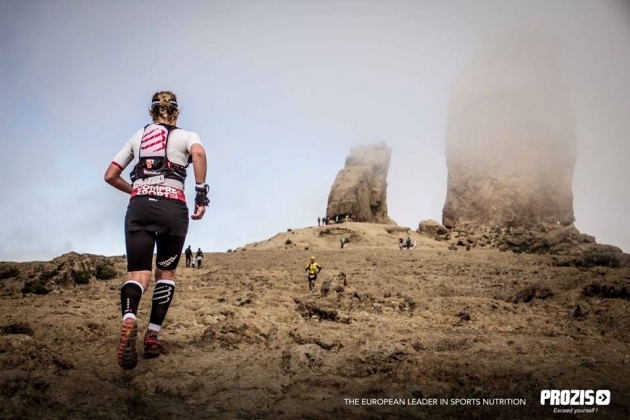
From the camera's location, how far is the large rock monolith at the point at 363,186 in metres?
84.2

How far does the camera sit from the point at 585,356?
173 inches

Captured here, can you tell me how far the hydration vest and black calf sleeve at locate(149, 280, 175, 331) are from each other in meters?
1.10

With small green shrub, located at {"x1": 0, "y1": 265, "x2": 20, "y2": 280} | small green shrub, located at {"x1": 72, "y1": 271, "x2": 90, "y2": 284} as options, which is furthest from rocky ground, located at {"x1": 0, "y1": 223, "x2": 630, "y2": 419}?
small green shrub, located at {"x1": 0, "y1": 265, "x2": 20, "y2": 280}

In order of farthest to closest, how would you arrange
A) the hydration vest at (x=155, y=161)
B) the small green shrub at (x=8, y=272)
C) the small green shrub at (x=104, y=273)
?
the small green shrub at (x=104, y=273) → the small green shrub at (x=8, y=272) → the hydration vest at (x=155, y=161)

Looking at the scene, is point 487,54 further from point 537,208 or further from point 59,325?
point 59,325

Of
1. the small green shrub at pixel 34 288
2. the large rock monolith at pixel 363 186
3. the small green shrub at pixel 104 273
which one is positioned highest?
the large rock monolith at pixel 363 186

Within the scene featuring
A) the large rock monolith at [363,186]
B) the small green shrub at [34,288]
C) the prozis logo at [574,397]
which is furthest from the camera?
the large rock monolith at [363,186]

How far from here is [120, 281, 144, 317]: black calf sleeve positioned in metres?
3.84

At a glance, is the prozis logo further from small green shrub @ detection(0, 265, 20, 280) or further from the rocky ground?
small green shrub @ detection(0, 265, 20, 280)

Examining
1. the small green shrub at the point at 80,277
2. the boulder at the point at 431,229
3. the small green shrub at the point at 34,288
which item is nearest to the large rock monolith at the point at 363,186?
the boulder at the point at 431,229

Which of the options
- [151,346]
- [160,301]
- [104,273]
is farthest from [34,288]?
[151,346]

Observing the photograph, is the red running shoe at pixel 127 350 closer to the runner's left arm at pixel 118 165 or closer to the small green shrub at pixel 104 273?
the runner's left arm at pixel 118 165

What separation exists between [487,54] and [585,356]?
89.9 metres

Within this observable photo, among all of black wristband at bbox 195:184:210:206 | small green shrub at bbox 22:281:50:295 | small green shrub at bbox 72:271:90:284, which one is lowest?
small green shrub at bbox 22:281:50:295
